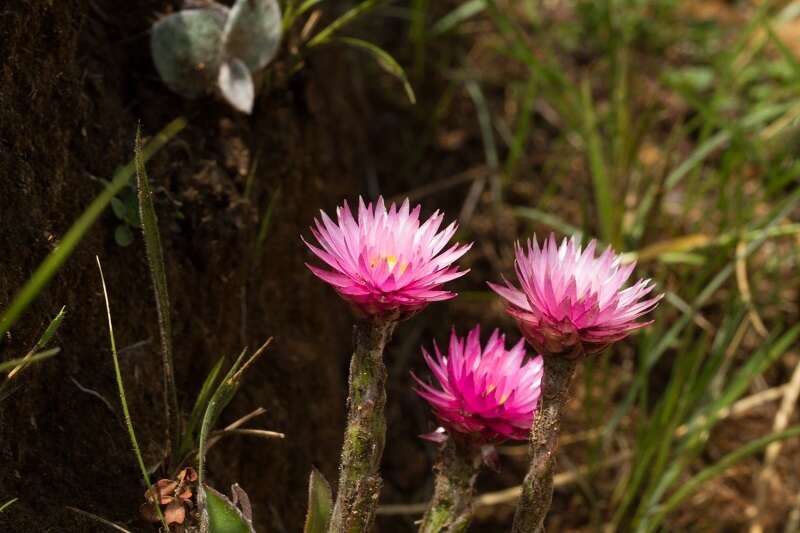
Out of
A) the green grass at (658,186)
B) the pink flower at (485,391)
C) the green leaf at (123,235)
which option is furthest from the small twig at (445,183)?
the pink flower at (485,391)

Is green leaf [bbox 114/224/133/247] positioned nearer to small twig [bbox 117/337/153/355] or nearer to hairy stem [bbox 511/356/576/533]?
small twig [bbox 117/337/153/355]

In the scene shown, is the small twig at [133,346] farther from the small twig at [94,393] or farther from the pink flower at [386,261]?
the pink flower at [386,261]

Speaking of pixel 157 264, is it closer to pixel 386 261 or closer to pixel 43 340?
pixel 43 340

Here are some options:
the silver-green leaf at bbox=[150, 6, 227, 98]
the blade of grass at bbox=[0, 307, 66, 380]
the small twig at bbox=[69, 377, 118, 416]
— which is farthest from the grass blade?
the silver-green leaf at bbox=[150, 6, 227, 98]

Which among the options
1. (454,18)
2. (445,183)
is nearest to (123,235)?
(445,183)

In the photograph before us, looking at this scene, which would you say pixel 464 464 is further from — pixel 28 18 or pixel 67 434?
pixel 28 18

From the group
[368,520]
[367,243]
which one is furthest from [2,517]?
[367,243]
